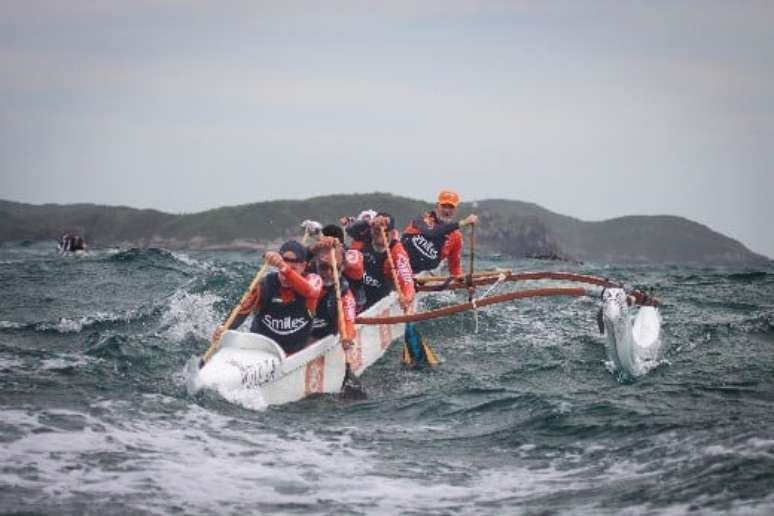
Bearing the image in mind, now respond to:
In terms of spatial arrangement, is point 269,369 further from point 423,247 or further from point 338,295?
point 423,247

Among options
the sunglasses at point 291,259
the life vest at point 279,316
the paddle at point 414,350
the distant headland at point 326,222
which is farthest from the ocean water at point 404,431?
the distant headland at point 326,222

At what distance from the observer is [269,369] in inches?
404

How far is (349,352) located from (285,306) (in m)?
1.13

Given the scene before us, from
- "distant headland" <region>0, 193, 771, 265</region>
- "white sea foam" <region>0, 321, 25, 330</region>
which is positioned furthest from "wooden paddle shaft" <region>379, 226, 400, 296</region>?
"distant headland" <region>0, 193, 771, 265</region>

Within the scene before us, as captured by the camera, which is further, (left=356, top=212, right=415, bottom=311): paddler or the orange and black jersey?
the orange and black jersey

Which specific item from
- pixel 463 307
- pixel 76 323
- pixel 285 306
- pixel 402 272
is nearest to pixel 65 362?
pixel 285 306

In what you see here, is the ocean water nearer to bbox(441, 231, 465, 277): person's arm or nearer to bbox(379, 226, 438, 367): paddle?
bbox(379, 226, 438, 367): paddle

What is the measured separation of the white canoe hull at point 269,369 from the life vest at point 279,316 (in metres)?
0.30

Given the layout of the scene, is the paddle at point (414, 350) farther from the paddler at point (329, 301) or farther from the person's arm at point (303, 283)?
the person's arm at point (303, 283)

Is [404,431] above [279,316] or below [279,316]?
below

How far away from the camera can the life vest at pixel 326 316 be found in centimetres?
1186

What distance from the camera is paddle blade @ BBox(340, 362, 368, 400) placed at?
37.0 ft

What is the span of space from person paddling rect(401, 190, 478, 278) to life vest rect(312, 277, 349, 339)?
182 inches

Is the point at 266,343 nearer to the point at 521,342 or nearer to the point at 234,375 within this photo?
the point at 234,375
